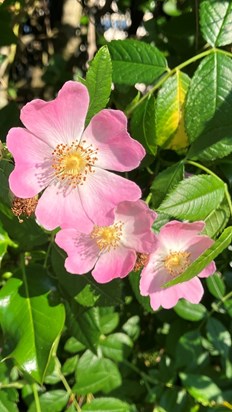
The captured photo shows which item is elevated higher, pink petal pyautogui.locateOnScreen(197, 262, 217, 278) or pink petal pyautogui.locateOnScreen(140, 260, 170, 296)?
pink petal pyautogui.locateOnScreen(197, 262, 217, 278)

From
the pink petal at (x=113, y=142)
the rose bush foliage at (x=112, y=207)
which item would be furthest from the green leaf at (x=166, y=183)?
the pink petal at (x=113, y=142)

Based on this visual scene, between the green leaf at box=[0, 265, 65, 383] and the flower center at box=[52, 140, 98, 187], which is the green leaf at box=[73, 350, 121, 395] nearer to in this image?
the green leaf at box=[0, 265, 65, 383]

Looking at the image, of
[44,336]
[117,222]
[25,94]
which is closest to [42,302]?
[44,336]

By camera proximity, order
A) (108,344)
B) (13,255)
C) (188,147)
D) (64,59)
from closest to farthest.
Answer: (188,147), (13,255), (108,344), (64,59)

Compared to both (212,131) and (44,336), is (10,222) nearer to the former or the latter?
(44,336)

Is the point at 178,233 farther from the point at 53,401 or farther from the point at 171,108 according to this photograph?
the point at 53,401

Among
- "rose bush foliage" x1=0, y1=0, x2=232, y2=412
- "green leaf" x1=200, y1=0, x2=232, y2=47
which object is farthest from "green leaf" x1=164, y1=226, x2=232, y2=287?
"green leaf" x1=200, y1=0, x2=232, y2=47
